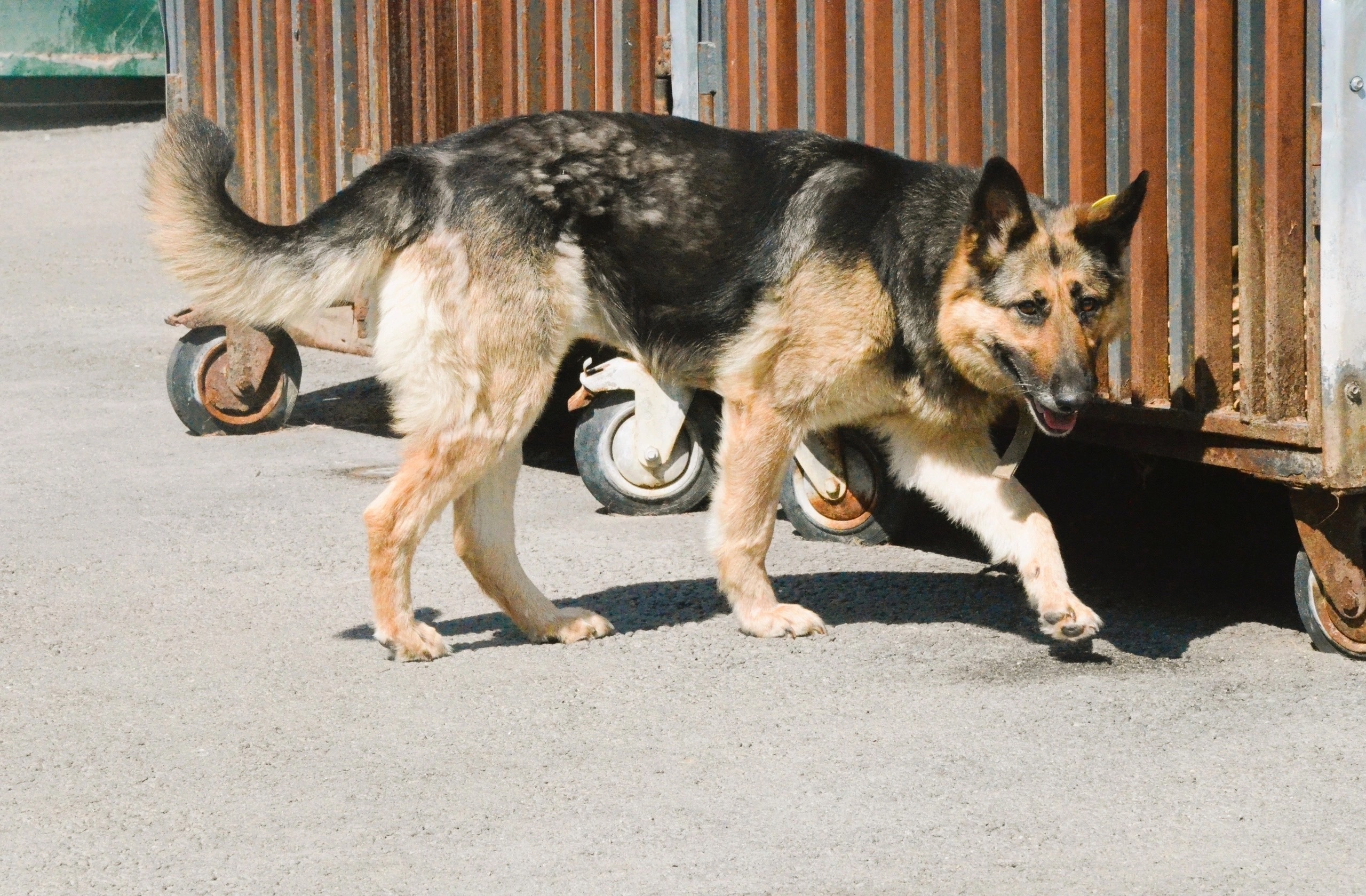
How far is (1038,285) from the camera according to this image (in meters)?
5.11

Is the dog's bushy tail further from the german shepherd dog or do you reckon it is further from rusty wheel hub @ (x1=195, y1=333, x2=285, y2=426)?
rusty wheel hub @ (x1=195, y1=333, x2=285, y2=426)

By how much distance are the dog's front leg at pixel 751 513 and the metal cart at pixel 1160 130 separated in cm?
122

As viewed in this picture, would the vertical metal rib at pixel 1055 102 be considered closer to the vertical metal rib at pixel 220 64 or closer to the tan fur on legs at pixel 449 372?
the tan fur on legs at pixel 449 372

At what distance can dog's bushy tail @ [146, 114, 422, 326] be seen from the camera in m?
5.18

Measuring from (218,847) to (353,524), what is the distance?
3542mm

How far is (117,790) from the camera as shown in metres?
4.15

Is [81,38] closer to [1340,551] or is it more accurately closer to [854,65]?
[854,65]

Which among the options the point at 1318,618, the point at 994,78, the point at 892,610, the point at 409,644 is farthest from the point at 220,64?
the point at 1318,618

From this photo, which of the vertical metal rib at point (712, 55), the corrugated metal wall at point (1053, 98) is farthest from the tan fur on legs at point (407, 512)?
the vertical metal rib at point (712, 55)

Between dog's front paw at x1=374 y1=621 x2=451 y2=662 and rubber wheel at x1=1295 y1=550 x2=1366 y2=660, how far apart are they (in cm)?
278

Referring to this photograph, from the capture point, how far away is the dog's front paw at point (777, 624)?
5.56 metres

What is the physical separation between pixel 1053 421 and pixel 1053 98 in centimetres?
140

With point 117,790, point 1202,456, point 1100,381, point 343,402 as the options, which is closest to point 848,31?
point 1100,381

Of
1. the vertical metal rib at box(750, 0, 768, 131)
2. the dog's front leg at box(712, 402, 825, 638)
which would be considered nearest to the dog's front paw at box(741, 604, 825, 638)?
the dog's front leg at box(712, 402, 825, 638)
